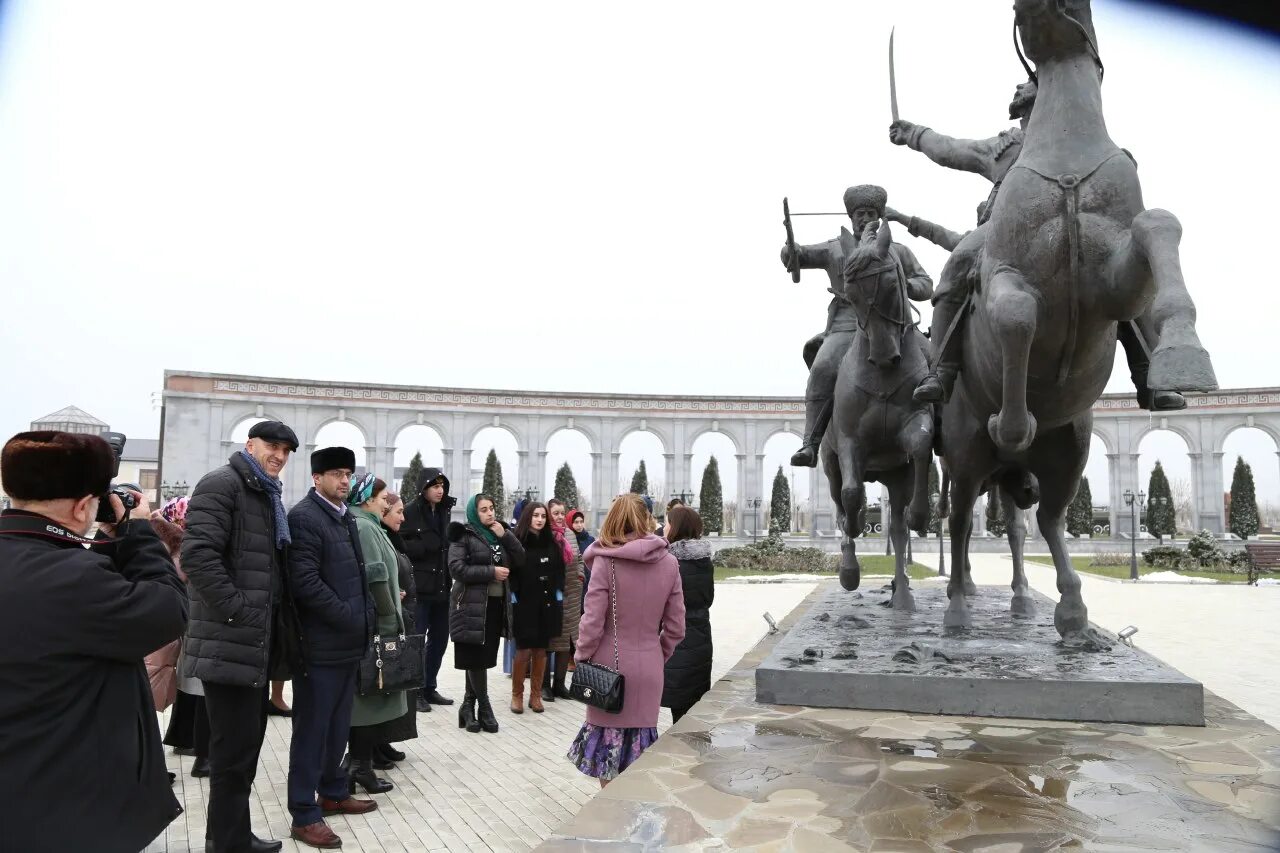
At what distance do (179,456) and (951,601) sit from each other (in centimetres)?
→ 4240

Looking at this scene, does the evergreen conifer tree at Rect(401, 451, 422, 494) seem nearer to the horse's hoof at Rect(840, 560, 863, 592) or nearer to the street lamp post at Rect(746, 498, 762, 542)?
the street lamp post at Rect(746, 498, 762, 542)

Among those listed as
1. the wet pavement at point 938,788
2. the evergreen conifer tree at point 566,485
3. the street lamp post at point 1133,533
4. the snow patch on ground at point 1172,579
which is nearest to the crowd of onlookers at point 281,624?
the wet pavement at point 938,788

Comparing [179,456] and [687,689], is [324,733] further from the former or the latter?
[179,456]

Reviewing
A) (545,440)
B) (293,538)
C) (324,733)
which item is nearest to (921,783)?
(324,733)

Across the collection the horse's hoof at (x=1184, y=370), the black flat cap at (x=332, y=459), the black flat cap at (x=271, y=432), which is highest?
the horse's hoof at (x=1184, y=370)

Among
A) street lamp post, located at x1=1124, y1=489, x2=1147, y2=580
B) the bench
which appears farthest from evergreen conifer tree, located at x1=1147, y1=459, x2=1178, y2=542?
the bench

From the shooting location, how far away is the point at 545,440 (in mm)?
Answer: 46688

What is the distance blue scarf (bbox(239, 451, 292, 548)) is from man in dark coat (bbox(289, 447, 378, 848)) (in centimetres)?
9

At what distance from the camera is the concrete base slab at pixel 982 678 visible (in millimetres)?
4727

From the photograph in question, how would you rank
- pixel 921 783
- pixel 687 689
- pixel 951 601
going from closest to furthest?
pixel 921 783
pixel 687 689
pixel 951 601

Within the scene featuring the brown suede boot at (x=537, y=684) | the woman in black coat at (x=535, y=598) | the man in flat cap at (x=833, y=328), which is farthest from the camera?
the brown suede boot at (x=537, y=684)

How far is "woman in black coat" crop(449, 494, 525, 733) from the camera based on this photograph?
727 centimetres

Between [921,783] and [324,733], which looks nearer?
[921,783]

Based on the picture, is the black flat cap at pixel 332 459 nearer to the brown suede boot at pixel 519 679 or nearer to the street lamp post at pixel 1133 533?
the brown suede boot at pixel 519 679
